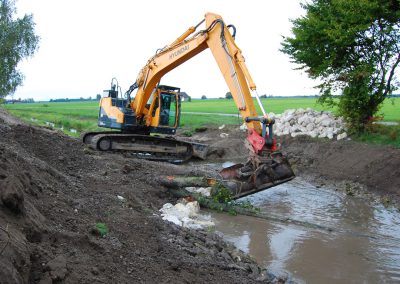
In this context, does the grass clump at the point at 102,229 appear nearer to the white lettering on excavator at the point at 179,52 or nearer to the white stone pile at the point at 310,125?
the white lettering on excavator at the point at 179,52

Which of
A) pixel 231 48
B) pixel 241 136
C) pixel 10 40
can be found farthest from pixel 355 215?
pixel 10 40

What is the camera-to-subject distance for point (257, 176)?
953 cm

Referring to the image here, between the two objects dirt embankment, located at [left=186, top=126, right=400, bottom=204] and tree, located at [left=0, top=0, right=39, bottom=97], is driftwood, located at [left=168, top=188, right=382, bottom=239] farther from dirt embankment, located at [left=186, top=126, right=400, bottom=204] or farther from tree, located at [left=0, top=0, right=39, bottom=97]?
tree, located at [left=0, top=0, right=39, bottom=97]

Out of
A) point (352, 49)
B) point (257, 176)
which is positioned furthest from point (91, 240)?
point (352, 49)

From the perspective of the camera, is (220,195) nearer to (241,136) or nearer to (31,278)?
(31,278)

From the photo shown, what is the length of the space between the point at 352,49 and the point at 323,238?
951cm

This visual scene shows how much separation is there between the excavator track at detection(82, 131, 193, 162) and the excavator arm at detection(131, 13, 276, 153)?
7.55 ft

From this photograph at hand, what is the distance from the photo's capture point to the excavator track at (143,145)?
15.2 meters

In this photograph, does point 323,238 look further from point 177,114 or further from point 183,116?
point 183,116

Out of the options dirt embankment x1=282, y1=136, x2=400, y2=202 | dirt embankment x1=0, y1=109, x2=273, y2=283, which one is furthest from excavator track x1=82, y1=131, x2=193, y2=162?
dirt embankment x1=0, y1=109, x2=273, y2=283

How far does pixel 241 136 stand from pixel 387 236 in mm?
12550

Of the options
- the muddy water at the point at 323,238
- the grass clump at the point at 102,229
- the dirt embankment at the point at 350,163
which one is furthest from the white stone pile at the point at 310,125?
the grass clump at the point at 102,229

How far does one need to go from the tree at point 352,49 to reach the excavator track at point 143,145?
19.2ft

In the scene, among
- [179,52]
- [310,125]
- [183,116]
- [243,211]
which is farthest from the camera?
[183,116]
